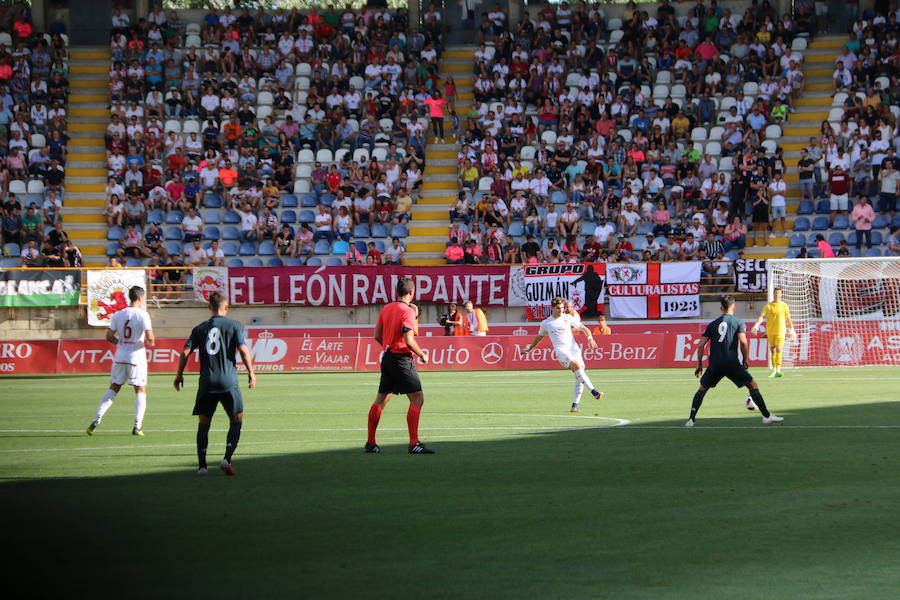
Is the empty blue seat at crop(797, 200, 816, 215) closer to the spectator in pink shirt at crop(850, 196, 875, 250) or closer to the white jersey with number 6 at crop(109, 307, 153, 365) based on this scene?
the spectator in pink shirt at crop(850, 196, 875, 250)

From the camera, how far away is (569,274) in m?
33.1

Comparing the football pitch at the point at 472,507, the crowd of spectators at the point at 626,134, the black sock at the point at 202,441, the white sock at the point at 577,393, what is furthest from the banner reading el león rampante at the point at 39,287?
the black sock at the point at 202,441

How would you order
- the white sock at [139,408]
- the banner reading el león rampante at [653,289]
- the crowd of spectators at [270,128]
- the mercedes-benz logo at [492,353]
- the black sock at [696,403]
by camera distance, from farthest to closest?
the crowd of spectators at [270,128]
the banner reading el león rampante at [653,289]
the mercedes-benz logo at [492,353]
the white sock at [139,408]
the black sock at [696,403]

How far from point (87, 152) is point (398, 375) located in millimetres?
30831

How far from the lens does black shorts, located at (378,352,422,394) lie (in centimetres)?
1352

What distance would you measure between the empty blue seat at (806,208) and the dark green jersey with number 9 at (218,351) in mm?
27014

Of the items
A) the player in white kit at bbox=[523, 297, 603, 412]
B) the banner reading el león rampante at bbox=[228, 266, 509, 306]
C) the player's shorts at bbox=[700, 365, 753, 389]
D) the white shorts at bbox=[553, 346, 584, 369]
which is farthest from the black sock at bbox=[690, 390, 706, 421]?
the banner reading el león rampante at bbox=[228, 266, 509, 306]

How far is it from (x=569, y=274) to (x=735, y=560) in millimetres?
25369

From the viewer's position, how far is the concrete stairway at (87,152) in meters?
37.9

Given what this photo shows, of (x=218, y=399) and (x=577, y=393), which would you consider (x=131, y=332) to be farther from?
(x=577, y=393)

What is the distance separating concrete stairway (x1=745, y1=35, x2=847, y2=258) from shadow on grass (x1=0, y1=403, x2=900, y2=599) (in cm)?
2215

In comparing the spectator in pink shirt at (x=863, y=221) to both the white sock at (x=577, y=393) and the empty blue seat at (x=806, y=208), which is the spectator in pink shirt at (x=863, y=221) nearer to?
the empty blue seat at (x=806, y=208)

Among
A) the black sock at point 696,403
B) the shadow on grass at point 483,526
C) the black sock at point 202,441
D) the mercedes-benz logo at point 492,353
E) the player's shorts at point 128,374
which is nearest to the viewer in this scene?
the shadow on grass at point 483,526

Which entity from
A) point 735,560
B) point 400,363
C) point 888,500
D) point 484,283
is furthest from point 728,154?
point 735,560
